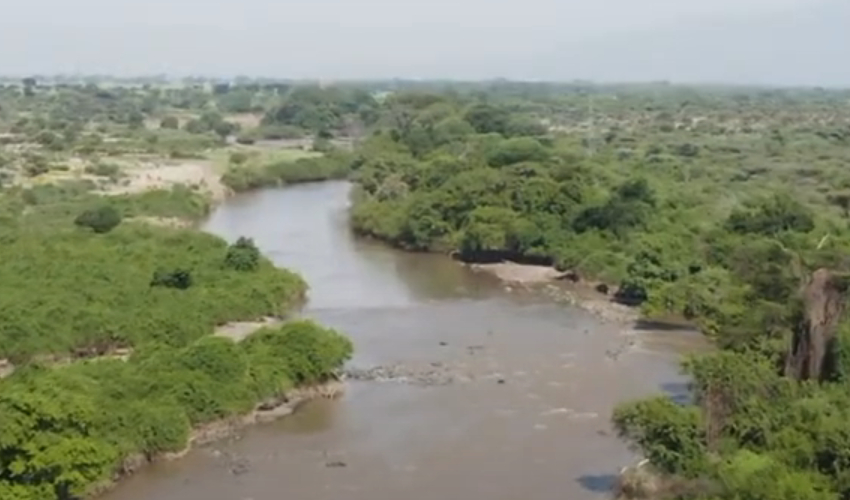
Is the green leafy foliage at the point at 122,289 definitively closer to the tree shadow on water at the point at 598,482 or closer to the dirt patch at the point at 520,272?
the dirt patch at the point at 520,272

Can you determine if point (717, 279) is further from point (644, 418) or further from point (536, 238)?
point (644, 418)

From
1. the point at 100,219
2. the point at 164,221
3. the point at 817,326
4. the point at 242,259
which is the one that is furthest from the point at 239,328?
the point at 164,221

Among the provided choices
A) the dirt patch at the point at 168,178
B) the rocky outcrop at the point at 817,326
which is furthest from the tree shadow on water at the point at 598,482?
the dirt patch at the point at 168,178

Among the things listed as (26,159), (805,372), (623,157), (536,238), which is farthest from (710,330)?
(26,159)

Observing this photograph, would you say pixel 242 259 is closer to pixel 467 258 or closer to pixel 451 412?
pixel 451 412

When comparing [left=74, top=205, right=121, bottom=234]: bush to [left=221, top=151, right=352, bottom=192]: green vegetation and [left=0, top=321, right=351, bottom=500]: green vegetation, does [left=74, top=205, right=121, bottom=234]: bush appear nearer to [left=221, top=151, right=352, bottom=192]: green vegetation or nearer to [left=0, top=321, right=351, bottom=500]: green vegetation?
[left=0, top=321, right=351, bottom=500]: green vegetation

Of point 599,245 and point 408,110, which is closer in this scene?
point 599,245

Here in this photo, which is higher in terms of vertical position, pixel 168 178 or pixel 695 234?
pixel 695 234
